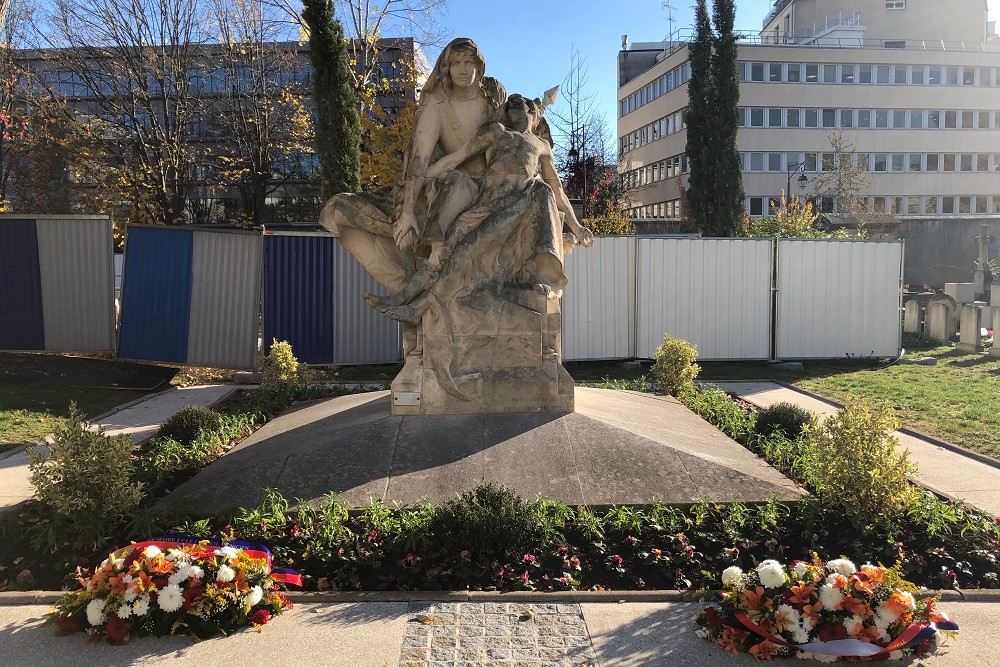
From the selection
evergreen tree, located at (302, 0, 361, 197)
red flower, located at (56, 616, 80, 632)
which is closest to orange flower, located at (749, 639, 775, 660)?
red flower, located at (56, 616, 80, 632)

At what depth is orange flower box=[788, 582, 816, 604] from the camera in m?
3.74

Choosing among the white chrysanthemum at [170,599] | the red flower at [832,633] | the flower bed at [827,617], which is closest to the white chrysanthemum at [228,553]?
the white chrysanthemum at [170,599]

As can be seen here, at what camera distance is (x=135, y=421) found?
9.48 meters

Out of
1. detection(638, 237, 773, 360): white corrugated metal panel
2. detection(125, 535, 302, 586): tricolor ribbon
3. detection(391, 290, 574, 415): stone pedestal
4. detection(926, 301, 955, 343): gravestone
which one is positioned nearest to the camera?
detection(125, 535, 302, 586): tricolor ribbon

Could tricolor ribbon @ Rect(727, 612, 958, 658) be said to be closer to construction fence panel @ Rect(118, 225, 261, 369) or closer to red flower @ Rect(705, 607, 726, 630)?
red flower @ Rect(705, 607, 726, 630)

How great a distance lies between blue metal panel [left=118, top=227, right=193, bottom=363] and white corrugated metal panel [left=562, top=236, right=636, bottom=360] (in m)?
6.56

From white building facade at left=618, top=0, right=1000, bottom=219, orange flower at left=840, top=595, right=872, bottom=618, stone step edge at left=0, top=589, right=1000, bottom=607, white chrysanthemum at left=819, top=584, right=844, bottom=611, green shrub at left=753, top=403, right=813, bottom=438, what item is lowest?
stone step edge at left=0, top=589, right=1000, bottom=607

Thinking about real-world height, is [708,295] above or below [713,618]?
above

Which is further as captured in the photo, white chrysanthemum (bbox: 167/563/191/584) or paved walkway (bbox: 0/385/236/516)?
paved walkway (bbox: 0/385/236/516)

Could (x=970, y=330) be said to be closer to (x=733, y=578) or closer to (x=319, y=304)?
(x=319, y=304)

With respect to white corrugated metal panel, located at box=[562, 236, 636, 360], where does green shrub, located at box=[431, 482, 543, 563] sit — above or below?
below

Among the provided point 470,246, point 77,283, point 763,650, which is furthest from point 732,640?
point 77,283

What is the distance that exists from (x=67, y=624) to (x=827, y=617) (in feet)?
12.6

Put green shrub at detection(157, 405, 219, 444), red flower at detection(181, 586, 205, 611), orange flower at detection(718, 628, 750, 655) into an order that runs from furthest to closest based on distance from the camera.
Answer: green shrub at detection(157, 405, 219, 444)
red flower at detection(181, 586, 205, 611)
orange flower at detection(718, 628, 750, 655)
